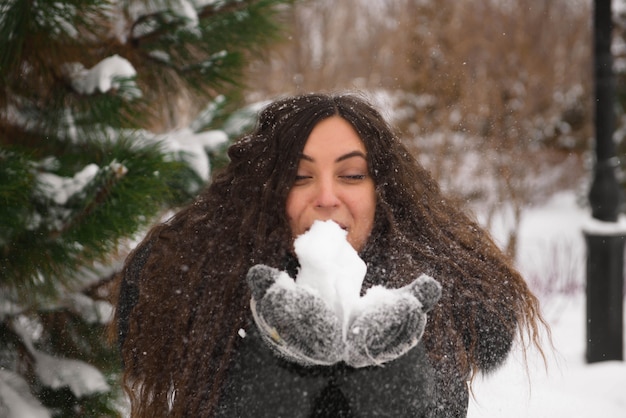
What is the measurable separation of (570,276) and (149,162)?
19.6 feet

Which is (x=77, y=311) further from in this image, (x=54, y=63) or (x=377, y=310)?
(x=377, y=310)

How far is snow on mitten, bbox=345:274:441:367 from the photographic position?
1253 mm

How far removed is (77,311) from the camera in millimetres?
2336

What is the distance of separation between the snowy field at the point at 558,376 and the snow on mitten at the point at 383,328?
0.63m

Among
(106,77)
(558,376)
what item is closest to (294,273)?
(106,77)

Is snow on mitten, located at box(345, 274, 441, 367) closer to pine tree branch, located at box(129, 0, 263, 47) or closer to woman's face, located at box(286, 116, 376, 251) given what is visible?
woman's face, located at box(286, 116, 376, 251)

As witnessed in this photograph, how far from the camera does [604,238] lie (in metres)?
4.10

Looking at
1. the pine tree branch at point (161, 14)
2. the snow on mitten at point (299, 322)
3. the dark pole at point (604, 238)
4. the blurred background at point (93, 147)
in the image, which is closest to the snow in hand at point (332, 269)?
the snow on mitten at point (299, 322)

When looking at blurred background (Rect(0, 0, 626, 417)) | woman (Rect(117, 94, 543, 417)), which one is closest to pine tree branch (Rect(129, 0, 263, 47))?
blurred background (Rect(0, 0, 626, 417))

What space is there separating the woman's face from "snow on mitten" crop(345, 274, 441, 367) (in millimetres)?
265

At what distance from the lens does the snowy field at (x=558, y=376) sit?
1974 mm

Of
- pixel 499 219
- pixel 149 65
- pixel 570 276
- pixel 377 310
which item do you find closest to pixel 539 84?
pixel 499 219

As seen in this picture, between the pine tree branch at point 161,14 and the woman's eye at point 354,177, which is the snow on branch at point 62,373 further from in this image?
the woman's eye at point 354,177

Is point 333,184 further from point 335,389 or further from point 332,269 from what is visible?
point 335,389
